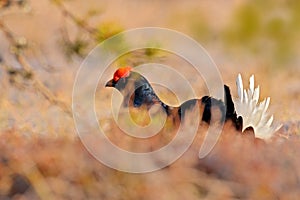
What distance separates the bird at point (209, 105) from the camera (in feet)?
12.4

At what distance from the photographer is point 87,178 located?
2686 mm

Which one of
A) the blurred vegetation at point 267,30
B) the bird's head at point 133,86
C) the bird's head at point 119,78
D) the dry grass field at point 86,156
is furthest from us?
the blurred vegetation at point 267,30

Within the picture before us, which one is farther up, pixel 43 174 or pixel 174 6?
pixel 174 6

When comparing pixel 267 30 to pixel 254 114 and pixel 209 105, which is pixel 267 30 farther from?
pixel 209 105

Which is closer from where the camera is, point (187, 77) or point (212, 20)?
point (187, 77)

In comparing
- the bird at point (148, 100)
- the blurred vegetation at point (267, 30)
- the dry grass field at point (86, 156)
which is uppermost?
the blurred vegetation at point (267, 30)

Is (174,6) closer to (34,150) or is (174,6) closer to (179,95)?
(179,95)

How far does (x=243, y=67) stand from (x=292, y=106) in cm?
105

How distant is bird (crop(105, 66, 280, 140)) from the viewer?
3.77 m

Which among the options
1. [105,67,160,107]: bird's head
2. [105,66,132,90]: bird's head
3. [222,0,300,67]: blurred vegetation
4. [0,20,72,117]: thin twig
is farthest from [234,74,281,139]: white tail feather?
[222,0,300,67]: blurred vegetation

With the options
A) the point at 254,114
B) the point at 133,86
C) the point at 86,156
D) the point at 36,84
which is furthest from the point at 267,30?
the point at 86,156

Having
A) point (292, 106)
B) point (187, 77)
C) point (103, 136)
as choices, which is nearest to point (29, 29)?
point (187, 77)

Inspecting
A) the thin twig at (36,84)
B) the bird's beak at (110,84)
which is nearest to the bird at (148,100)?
the bird's beak at (110,84)

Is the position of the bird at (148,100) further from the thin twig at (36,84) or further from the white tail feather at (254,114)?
the thin twig at (36,84)
